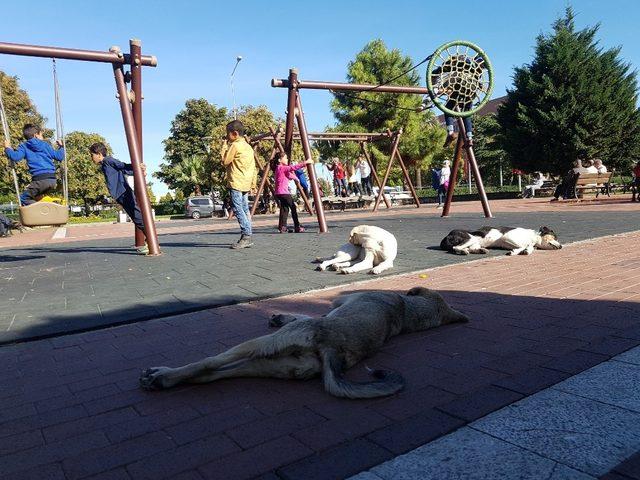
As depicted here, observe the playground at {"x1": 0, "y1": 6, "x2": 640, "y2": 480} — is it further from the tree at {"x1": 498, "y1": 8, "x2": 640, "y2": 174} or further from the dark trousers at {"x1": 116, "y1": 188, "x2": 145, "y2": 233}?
the tree at {"x1": 498, "y1": 8, "x2": 640, "y2": 174}

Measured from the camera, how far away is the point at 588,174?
20547mm

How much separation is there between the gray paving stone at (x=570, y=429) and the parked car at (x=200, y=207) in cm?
3562

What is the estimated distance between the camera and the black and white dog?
7398mm

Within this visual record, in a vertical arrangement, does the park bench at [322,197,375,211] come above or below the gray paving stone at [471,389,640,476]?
above

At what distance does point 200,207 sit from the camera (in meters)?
37.4

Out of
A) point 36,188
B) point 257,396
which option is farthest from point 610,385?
point 36,188

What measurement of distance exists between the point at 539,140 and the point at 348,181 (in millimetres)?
Result: 12365

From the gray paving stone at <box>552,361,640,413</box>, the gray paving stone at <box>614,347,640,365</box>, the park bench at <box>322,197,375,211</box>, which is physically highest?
the park bench at <box>322,197,375,211</box>

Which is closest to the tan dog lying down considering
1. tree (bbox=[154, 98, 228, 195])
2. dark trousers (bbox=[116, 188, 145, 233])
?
dark trousers (bbox=[116, 188, 145, 233])

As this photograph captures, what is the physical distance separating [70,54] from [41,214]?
2.68 m

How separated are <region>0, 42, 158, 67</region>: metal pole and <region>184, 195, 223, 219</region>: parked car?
2864 cm

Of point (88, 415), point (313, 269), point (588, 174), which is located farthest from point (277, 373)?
point (588, 174)

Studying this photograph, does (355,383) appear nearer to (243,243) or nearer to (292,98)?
(243,243)

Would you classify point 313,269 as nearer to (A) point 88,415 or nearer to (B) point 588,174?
(A) point 88,415
